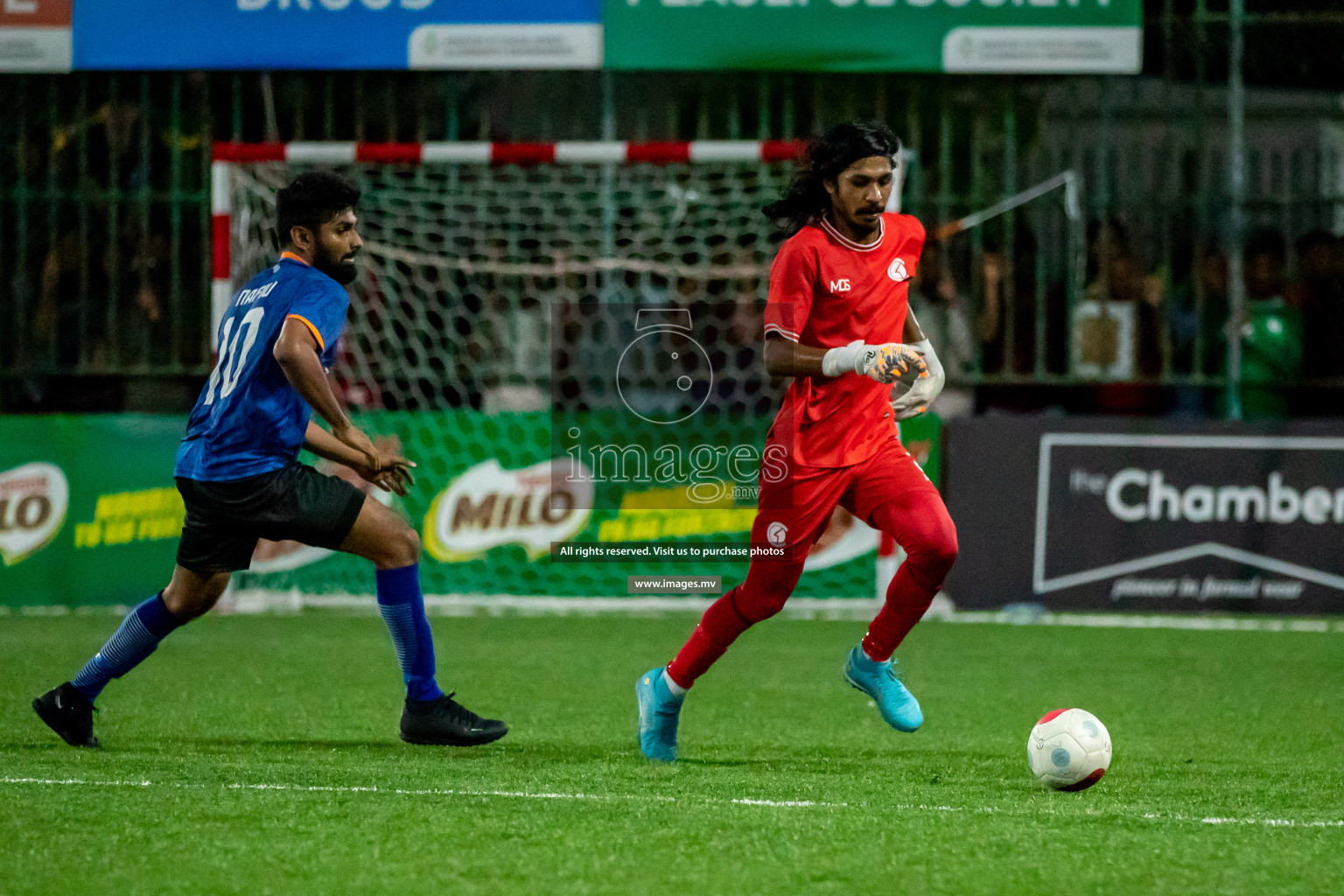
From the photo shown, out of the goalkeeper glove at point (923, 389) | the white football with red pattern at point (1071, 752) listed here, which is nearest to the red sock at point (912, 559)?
the goalkeeper glove at point (923, 389)

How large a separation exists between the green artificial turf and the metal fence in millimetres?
2869

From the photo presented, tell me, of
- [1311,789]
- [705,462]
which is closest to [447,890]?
[1311,789]

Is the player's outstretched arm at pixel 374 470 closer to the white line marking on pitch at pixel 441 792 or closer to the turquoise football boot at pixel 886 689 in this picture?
the white line marking on pitch at pixel 441 792

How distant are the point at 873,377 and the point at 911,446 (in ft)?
17.1

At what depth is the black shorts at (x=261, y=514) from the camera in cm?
541

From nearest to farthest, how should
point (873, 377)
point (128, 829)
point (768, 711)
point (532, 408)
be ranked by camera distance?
1. point (128, 829)
2. point (873, 377)
3. point (768, 711)
4. point (532, 408)

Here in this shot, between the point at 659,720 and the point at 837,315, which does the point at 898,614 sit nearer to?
the point at 659,720

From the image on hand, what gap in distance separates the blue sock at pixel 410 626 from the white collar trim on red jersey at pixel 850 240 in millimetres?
1722

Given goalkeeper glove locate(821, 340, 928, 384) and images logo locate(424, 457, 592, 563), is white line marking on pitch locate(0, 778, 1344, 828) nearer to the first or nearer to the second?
goalkeeper glove locate(821, 340, 928, 384)

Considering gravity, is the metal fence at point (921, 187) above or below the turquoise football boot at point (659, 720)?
above

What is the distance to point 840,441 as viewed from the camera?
537 cm

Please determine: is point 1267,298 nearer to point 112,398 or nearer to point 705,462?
point 705,462

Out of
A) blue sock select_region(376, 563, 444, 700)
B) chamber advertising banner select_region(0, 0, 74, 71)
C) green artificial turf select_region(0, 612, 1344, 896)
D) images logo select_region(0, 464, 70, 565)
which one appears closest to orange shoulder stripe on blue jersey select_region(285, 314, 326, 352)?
blue sock select_region(376, 563, 444, 700)

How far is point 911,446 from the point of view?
10047 mm
